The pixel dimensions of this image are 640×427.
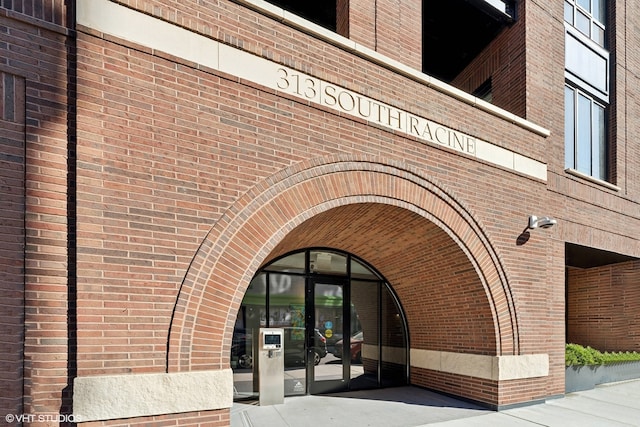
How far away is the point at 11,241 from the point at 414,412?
20.5 feet

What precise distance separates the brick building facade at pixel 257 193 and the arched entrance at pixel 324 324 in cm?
8

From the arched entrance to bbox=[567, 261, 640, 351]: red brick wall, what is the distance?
691 cm

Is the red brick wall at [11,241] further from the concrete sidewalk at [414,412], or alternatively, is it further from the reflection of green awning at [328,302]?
the reflection of green awning at [328,302]

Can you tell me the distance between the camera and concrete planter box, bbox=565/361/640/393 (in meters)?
9.13

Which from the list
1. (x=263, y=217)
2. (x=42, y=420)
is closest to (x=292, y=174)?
(x=263, y=217)

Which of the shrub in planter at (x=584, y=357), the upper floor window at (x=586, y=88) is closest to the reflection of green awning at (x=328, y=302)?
the shrub in planter at (x=584, y=357)

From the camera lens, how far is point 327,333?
27.3ft

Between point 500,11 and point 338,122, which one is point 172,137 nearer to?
point 338,122

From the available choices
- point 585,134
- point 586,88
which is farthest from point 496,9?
point 585,134

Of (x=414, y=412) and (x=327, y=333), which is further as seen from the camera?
(x=327, y=333)

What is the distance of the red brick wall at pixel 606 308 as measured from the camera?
1164cm

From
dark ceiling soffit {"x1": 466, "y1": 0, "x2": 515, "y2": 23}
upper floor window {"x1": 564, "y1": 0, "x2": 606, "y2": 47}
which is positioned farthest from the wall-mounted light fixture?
upper floor window {"x1": 564, "y1": 0, "x2": 606, "y2": 47}

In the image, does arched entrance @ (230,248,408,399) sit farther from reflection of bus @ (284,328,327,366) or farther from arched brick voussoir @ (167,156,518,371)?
arched brick voussoir @ (167,156,518,371)

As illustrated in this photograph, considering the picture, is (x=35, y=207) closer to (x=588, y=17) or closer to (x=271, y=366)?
(x=271, y=366)
